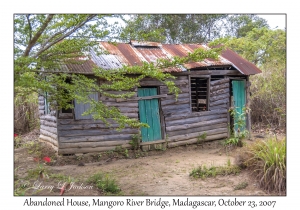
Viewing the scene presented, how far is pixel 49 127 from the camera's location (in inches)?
383

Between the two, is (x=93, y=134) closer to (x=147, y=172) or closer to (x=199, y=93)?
(x=147, y=172)

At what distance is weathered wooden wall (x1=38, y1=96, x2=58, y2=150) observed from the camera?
8.96 meters

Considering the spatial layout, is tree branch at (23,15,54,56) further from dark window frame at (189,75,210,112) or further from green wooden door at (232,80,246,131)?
green wooden door at (232,80,246,131)

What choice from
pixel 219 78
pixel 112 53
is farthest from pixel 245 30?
pixel 112 53

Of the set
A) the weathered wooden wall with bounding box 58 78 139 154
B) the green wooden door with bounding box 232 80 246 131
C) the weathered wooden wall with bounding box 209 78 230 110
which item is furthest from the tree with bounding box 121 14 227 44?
the weathered wooden wall with bounding box 58 78 139 154

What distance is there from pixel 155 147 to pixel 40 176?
4627 mm

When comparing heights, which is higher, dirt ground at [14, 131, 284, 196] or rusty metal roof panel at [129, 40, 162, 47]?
rusty metal roof panel at [129, 40, 162, 47]

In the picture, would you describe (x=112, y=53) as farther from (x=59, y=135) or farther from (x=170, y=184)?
(x=170, y=184)

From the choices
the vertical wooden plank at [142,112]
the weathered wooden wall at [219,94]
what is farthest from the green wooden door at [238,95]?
the vertical wooden plank at [142,112]

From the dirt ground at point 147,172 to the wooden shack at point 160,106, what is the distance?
405mm

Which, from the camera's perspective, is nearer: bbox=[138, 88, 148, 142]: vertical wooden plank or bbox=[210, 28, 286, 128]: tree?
bbox=[138, 88, 148, 142]: vertical wooden plank

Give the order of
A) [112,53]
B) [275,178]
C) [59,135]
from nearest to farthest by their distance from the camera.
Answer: [275,178] → [59,135] → [112,53]

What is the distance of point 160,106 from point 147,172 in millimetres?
3167
